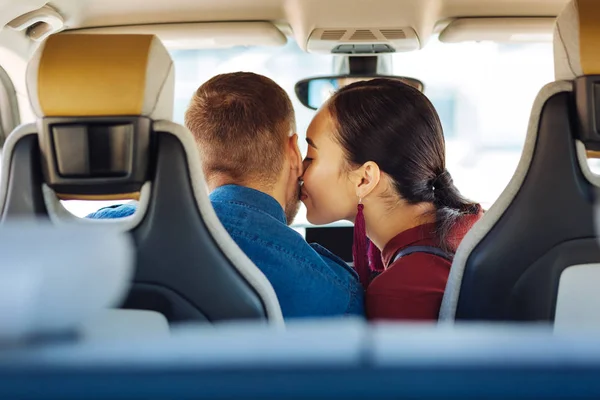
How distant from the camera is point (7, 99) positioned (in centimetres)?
285

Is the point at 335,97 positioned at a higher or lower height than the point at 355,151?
higher

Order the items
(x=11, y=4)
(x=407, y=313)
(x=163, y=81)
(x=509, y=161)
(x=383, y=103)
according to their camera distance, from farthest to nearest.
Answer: (x=509, y=161) → (x=11, y=4) → (x=383, y=103) → (x=407, y=313) → (x=163, y=81)

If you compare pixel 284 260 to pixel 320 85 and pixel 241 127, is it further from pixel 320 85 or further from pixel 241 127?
pixel 320 85

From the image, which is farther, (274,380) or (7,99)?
(7,99)

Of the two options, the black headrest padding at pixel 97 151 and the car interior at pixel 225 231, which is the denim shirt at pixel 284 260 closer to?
the car interior at pixel 225 231

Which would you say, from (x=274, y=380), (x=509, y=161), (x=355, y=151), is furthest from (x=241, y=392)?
(x=509, y=161)

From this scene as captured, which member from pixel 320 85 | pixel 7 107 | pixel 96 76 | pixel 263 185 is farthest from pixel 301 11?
pixel 96 76

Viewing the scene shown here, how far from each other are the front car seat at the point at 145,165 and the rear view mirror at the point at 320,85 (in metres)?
1.63

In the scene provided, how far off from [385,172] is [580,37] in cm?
67

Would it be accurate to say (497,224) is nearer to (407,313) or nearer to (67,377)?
(407,313)

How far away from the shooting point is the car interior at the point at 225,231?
0.50 metres

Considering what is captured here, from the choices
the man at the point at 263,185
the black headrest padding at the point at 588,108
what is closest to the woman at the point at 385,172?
the man at the point at 263,185

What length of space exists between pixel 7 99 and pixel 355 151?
157 cm

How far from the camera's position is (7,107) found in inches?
113
